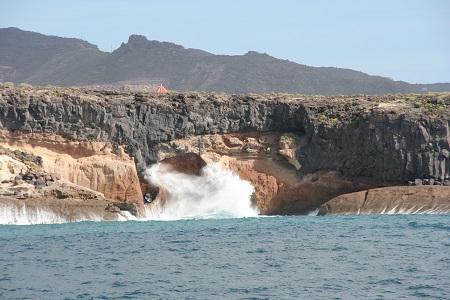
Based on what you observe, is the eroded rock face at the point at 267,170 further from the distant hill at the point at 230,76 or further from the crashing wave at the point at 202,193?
the distant hill at the point at 230,76

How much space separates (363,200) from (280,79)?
389 feet

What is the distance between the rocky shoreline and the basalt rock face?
74mm

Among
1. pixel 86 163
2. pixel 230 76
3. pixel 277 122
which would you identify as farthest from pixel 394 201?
pixel 230 76

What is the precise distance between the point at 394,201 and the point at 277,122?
1399 centimetres

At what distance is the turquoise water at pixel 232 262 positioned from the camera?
26.3 meters

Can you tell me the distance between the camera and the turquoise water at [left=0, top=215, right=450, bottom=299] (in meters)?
26.3

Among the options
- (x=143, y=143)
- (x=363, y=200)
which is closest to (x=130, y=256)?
(x=363, y=200)

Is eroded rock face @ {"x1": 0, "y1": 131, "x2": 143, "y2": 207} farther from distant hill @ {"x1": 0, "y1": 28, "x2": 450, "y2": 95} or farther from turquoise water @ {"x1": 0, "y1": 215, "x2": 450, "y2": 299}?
distant hill @ {"x1": 0, "y1": 28, "x2": 450, "y2": 95}

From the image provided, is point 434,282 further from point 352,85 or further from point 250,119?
point 352,85

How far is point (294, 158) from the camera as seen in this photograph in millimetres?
66750

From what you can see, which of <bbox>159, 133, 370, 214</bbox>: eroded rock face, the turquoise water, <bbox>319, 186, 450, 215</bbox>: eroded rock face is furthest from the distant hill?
the turquoise water

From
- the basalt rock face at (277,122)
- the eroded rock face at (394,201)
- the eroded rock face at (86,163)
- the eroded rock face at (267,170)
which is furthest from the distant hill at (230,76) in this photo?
the eroded rock face at (394,201)

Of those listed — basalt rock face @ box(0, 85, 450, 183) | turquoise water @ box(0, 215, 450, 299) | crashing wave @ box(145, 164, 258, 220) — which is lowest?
crashing wave @ box(145, 164, 258, 220)

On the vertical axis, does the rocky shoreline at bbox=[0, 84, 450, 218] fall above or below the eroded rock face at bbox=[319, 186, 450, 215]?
above
